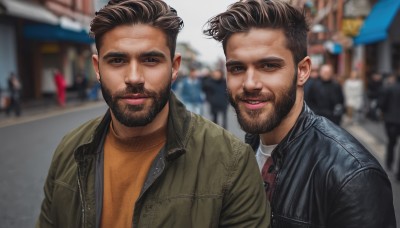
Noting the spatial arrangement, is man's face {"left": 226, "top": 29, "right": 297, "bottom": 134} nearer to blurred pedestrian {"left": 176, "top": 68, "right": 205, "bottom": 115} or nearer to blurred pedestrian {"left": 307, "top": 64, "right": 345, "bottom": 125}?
blurred pedestrian {"left": 307, "top": 64, "right": 345, "bottom": 125}

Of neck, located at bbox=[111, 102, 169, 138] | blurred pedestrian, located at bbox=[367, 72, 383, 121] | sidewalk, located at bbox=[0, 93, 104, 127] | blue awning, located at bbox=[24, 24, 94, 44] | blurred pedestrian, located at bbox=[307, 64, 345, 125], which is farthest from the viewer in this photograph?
blue awning, located at bbox=[24, 24, 94, 44]

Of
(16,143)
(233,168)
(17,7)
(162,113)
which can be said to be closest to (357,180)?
(233,168)

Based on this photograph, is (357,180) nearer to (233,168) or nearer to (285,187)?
(285,187)

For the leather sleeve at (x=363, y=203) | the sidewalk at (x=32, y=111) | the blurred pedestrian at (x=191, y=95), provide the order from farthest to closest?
1. the sidewalk at (x=32, y=111)
2. the blurred pedestrian at (x=191, y=95)
3. the leather sleeve at (x=363, y=203)

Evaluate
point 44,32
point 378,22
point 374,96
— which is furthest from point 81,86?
point 374,96

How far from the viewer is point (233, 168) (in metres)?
1.82

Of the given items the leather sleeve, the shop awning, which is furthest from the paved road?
the shop awning

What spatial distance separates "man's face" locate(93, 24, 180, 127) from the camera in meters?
1.88

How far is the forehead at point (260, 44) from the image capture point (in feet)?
Result: 6.38

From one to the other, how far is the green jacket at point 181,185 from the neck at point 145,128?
1.7 inches

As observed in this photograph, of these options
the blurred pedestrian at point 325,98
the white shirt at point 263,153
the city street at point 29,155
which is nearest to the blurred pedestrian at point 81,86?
the city street at point 29,155

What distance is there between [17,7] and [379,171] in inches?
798

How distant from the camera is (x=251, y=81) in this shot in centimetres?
194

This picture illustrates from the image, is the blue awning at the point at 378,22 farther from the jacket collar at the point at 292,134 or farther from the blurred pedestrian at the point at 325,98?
the jacket collar at the point at 292,134
